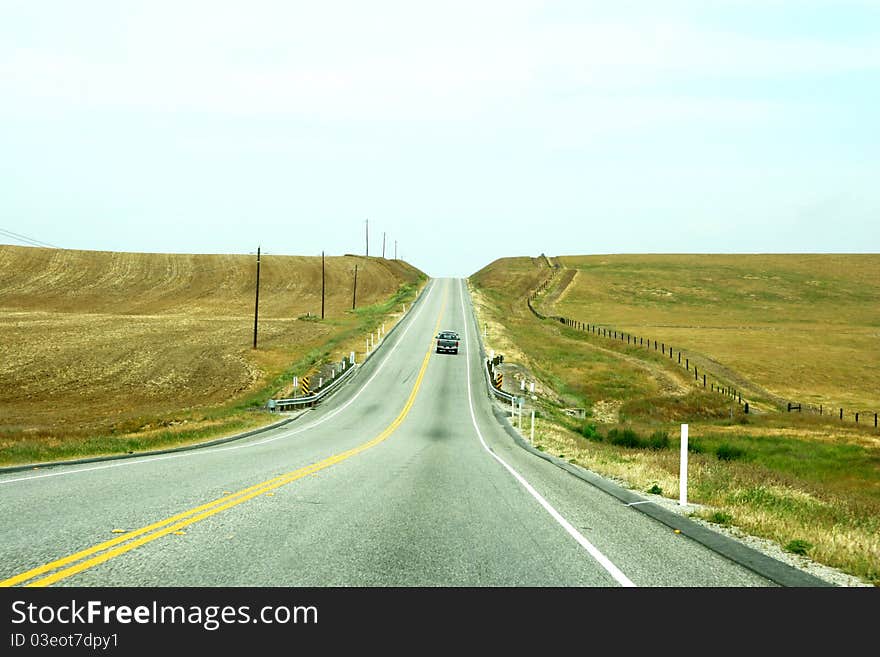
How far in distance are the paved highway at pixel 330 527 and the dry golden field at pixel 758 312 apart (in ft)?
147

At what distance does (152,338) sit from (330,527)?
61.0 m

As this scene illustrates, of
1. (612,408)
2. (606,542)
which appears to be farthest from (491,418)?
(606,542)

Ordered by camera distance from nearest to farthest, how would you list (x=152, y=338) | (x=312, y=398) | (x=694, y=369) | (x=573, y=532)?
1. (x=573, y=532)
2. (x=312, y=398)
3. (x=694, y=369)
4. (x=152, y=338)

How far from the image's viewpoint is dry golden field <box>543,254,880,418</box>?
63844 millimetres

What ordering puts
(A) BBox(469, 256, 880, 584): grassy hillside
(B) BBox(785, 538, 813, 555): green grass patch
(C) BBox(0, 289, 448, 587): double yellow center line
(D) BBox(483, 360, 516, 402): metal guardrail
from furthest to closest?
(D) BBox(483, 360, 516, 402): metal guardrail → (A) BBox(469, 256, 880, 584): grassy hillside → (B) BBox(785, 538, 813, 555): green grass patch → (C) BBox(0, 289, 448, 587): double yellow center line

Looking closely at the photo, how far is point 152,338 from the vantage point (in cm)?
6475

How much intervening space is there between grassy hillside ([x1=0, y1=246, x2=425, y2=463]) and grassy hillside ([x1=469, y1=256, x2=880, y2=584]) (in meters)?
15.0

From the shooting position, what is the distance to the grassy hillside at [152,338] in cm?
3350

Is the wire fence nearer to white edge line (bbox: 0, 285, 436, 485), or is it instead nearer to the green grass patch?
white edge line (bbox: 0, 285, 436, 485)

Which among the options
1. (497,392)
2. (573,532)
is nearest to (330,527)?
(573,532)

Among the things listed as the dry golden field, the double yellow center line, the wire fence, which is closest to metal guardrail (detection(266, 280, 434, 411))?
the double yellow center line

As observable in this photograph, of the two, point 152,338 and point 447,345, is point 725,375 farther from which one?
point 152,338

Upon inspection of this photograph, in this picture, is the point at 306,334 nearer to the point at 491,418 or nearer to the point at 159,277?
the point at 491,418
